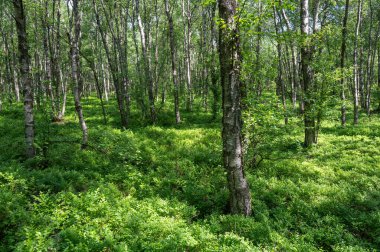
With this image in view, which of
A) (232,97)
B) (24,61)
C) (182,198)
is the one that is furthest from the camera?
(24,61)

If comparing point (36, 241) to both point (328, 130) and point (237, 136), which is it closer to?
point (237, 136)

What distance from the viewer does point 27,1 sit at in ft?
56.4

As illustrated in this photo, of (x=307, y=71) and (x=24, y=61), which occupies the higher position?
(x=24, y=61)

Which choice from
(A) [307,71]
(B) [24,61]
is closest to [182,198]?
(B) [24,61]

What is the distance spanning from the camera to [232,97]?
235 inches

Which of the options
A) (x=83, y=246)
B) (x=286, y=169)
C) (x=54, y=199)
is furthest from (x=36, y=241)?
(x=286, y=169)

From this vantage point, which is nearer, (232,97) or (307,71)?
(232,97)

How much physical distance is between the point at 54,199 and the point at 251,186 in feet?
19.1

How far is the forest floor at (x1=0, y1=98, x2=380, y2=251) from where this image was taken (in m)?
5.02

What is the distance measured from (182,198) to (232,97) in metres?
3.80

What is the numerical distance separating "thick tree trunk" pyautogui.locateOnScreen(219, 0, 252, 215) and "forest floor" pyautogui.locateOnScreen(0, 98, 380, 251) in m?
0.91

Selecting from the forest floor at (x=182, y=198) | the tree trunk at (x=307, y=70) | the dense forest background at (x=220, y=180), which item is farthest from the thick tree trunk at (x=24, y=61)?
the tree trunk at (x=307, y=70)

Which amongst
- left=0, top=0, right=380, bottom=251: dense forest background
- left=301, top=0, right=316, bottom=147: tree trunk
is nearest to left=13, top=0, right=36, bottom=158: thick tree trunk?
left=0, top=0, right=380, bottom=251: dense forest background

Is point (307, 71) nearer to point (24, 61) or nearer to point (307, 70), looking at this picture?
point (307, 70)
